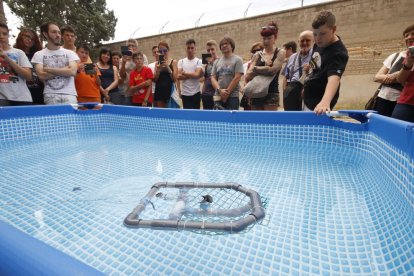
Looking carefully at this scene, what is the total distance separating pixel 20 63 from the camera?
3811 millimetres

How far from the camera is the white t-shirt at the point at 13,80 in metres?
3.72

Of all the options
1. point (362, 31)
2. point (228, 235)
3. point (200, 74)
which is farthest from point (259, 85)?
point (362, 31)

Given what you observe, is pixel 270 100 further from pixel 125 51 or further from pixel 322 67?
pixel 125 51

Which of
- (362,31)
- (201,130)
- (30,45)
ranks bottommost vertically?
(201,130)

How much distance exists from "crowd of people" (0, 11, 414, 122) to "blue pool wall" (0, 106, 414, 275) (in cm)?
35

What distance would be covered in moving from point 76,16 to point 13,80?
19.8 m

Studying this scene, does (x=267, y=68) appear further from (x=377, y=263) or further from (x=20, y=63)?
(x=20, y=63)

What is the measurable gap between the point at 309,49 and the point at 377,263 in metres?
3.10

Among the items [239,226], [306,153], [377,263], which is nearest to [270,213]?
[239,226]

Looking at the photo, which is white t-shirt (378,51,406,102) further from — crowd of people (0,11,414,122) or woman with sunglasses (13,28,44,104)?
woman with sunglasses (13,28,44,104)

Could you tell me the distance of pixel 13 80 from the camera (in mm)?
3791

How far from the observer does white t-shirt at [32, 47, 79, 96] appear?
393cm

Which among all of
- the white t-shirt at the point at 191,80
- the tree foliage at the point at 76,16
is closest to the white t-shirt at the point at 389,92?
the white t-shirt at the point at 191,80

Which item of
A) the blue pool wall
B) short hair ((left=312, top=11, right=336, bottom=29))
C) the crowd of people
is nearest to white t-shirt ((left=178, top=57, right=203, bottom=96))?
the crowd of people
